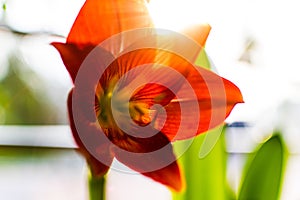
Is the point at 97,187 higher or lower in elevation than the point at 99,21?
lower

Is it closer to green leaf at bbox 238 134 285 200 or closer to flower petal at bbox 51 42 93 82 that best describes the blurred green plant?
flower petal at bbox 51 42 93 82

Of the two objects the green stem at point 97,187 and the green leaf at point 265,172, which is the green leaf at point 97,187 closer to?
the green stem at point 97,187

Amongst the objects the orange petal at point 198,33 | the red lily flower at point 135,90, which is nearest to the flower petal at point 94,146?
the red lily flower at point 135,90

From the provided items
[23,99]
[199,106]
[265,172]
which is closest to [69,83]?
[23,99]

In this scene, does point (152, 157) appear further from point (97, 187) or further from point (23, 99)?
point (23, 99)

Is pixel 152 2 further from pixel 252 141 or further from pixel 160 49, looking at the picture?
pixel 252 141

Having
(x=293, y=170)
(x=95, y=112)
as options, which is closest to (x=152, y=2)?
(x=95, y=112)
